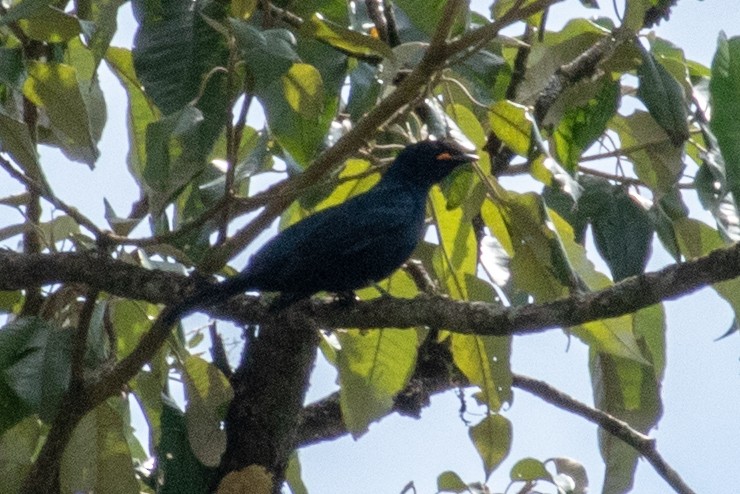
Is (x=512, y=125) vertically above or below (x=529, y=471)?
above

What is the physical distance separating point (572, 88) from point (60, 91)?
1397 mm

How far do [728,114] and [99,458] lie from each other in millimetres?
2130

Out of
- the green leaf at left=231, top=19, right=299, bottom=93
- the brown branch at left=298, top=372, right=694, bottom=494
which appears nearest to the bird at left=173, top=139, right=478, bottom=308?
the brown branch at left=298, top=372, right=694, bottom=494

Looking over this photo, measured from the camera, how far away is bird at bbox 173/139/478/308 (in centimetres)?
385

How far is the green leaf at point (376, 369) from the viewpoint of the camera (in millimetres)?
3783

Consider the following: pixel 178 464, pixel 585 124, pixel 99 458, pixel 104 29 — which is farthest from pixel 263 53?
pixel 99 458

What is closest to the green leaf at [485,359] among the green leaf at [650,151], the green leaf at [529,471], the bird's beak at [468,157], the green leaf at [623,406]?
the green leaf at [529,471]

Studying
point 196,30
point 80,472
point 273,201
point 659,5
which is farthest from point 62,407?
point 659,5

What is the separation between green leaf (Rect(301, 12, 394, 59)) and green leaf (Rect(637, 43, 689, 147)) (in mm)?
680

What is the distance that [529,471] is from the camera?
12.9ft

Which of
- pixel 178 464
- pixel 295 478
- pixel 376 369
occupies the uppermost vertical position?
pixel 376 369

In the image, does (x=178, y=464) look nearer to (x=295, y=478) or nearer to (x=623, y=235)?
(x=295, y=478)

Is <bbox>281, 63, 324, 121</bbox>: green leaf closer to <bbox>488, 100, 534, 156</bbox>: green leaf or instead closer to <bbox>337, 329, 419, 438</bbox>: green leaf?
<bbox>488, 100, 534, 156</bbox>: green leaf

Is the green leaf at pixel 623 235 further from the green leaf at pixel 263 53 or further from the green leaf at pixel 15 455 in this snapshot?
the green leaf at pixel 15 455
